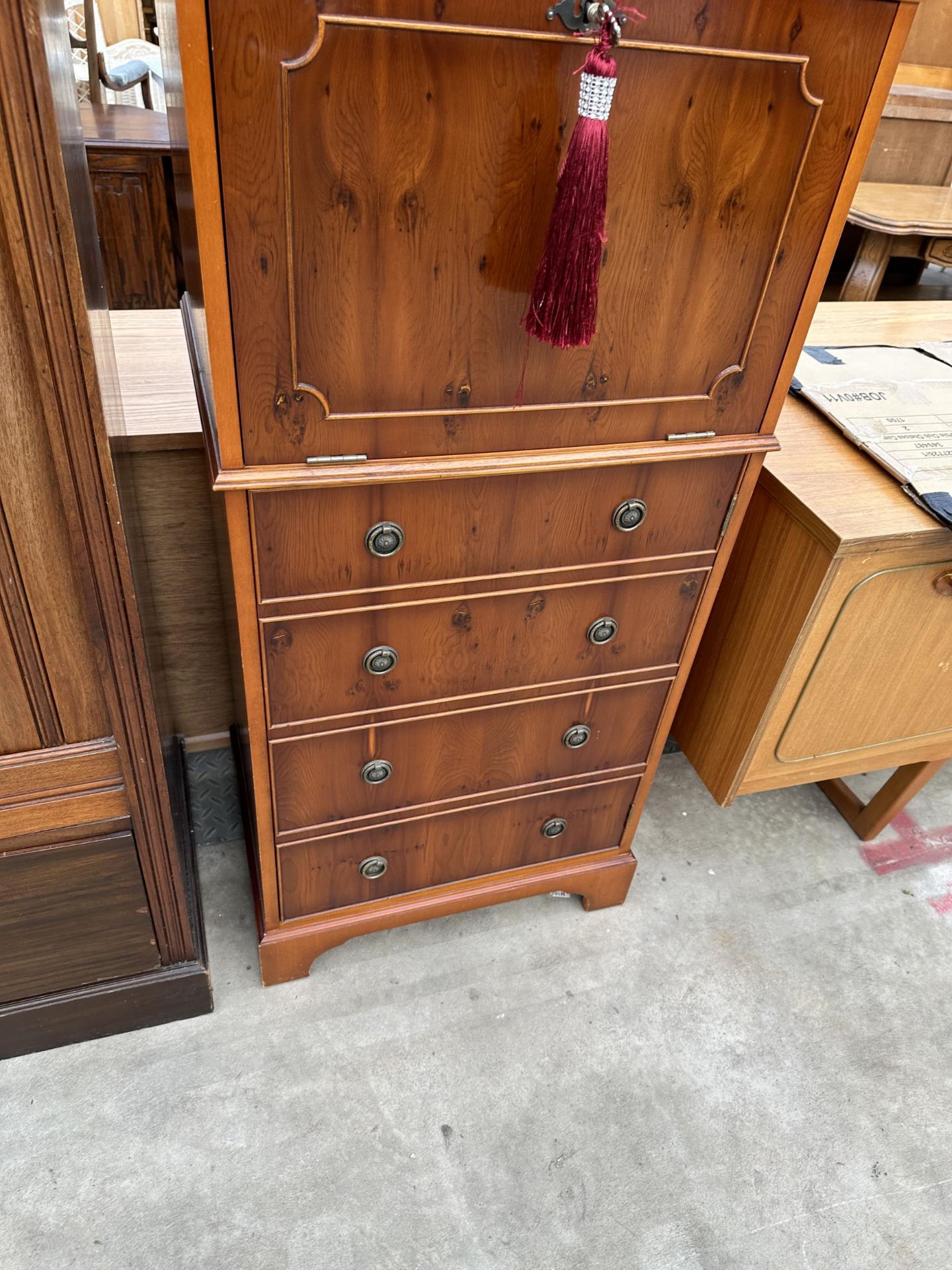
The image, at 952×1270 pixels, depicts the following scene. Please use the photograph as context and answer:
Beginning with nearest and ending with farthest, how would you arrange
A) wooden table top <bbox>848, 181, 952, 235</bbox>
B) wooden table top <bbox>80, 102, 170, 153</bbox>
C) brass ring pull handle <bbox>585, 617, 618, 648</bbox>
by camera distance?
brass ring pull handle <bbox>585, 617, 618, 648</bbox>, wooden table top <bbox>80, 102, 170, 153</bbox>, wooden table top <bbox>848, 181, 952, 235</bbox>

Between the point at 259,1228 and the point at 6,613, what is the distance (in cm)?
102

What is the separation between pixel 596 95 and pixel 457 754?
962mm

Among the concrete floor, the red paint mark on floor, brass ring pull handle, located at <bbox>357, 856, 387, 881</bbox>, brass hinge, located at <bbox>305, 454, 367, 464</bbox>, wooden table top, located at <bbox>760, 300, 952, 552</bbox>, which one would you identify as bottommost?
the red paint mark on floor

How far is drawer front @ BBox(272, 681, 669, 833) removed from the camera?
1.34 meters

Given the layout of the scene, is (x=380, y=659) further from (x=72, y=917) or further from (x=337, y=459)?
(x=72, y=917)

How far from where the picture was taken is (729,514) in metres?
1.28

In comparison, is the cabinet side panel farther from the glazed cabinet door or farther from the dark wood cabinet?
the dark wood cabinet

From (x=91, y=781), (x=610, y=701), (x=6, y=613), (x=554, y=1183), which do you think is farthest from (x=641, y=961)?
(x=6, y=613)

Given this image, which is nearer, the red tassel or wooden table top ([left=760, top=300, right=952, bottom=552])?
the red tassel

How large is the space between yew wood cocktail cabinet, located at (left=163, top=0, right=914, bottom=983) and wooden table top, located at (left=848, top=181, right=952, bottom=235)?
2650 mm

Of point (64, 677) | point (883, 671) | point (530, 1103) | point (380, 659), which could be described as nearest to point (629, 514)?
point (380, 659)

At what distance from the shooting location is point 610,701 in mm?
1471

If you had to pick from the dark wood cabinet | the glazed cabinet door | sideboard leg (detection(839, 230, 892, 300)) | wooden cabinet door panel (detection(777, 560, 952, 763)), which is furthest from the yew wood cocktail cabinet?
sideboard leg (detection(839, 230, 892, 300))

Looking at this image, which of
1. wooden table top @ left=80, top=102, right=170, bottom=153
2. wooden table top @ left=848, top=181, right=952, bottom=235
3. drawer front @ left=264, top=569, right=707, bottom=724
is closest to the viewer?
drawer front @ left=264, top=569, right=707, bottom=724
